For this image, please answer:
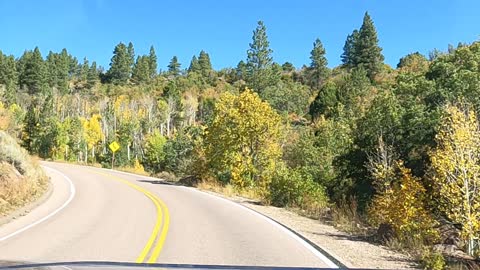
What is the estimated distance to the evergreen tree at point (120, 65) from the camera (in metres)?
138

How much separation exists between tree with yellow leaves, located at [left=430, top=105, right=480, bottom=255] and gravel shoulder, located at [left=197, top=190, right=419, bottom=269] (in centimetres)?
224

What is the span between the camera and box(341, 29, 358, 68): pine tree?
95.8 meters

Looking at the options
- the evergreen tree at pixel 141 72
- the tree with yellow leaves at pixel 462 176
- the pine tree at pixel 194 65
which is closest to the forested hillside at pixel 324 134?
the tree with yellow leaves at pixel 462 176

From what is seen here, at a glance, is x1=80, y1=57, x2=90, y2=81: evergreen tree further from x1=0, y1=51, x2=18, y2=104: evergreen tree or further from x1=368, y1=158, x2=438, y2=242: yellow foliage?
x1=368, y1=158, x2=438, y2=242: yellow foliage

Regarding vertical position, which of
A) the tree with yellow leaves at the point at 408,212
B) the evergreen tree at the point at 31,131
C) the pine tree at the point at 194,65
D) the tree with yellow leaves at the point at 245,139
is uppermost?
the pine tree at the point at 194,65

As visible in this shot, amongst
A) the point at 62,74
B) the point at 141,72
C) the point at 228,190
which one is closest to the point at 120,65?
the point at 141,72

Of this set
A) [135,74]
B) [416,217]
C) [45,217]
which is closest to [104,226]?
[45,217]

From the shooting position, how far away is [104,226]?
1393 centimetres

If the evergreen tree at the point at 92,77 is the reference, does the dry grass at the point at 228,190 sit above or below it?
below

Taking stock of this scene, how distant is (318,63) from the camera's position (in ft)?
337

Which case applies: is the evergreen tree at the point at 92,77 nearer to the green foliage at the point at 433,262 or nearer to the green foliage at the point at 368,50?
the green foliage at the point at 368,50

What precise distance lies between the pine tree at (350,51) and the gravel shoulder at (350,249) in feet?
273

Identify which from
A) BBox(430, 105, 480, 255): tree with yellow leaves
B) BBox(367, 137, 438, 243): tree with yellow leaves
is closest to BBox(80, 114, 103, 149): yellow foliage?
BBox(367, 137, 438, 243): tree with yellow leaves

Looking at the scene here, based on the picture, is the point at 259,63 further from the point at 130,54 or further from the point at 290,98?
the point at 130,54
